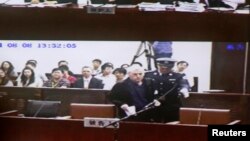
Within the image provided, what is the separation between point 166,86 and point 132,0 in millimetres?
484

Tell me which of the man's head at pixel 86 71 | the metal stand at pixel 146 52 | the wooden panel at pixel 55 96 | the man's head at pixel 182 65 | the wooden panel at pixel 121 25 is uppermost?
the wooden panel at pixel 121 25

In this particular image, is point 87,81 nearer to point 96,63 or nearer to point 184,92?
point 96,63

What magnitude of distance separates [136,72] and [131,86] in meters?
0.08

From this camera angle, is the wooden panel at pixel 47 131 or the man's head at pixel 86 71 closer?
the man's head at pixel 86 71

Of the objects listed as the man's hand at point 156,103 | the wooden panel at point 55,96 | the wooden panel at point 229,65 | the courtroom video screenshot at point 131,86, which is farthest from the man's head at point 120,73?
the wooden panel at point 229,65

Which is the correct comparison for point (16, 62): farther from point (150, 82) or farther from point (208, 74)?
point (208, 74)

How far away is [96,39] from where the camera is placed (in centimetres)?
192

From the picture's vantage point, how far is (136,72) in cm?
189

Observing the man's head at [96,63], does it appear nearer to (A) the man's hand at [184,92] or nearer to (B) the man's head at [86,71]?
(B) the man's head at [86,71]

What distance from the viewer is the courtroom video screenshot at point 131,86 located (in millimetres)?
1831

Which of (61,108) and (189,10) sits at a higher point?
(189,10)

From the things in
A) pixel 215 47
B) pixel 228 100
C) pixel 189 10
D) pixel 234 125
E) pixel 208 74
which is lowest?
pixel 234 125

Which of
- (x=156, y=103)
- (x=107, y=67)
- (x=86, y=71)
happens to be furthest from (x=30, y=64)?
(x=156, y=103)

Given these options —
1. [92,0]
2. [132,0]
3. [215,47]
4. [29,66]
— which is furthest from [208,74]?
[29,66]
